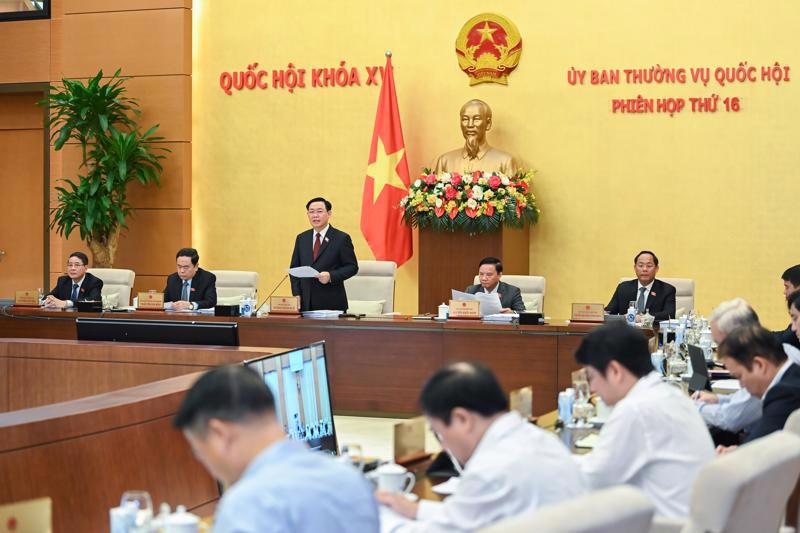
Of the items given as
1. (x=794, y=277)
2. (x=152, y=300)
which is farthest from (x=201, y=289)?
(x=794, y=277)

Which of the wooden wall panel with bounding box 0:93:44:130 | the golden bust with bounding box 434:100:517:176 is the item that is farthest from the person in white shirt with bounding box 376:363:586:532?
the wooden wall panel with bounding box 0:93:44:130

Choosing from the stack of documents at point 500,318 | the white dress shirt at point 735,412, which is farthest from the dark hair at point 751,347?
the stack of documents at point 500,318

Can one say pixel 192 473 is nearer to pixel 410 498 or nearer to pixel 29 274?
pixel 410 498

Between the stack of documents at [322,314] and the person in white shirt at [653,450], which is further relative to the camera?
the stack of documents at [322,314]

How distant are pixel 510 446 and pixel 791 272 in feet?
13.3

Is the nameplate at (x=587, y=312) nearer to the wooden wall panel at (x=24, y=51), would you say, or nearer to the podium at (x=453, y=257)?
the podium at (x=453, y=257)

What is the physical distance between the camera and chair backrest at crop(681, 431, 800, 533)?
7.33 feet

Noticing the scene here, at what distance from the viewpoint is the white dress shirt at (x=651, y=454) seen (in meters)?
2.76

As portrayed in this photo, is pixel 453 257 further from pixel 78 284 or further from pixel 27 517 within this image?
pixel 27 517

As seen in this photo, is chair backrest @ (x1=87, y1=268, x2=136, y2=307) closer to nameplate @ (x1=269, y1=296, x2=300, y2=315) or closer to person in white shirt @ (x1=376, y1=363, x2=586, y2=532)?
nameplate @ (x1=269, y1=296, x2=300, y2=315)

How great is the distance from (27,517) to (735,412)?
2.68 m

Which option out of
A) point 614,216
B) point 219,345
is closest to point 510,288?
point 614,216

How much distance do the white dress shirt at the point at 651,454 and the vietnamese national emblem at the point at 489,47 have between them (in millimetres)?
7009

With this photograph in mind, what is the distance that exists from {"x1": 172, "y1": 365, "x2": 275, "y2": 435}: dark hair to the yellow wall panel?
695 centimetres
